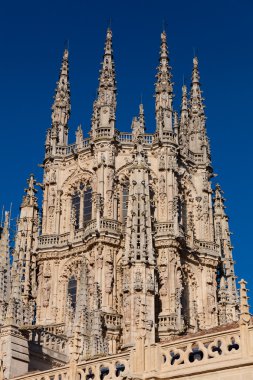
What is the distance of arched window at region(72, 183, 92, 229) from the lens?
44062 mm

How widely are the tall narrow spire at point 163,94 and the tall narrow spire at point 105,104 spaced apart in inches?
111

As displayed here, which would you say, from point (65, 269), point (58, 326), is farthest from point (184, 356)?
point (65, 269)

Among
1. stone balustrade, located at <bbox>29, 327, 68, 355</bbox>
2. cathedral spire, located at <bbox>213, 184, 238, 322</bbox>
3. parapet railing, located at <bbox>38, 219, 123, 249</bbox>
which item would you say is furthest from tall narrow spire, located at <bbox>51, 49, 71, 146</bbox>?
stone balustrade, located at <bbox>29, 327, 68, 355</bbox>

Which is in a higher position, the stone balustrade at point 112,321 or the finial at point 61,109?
the finial at point 61,109

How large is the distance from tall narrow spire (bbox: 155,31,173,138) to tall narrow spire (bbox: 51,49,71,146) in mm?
6257

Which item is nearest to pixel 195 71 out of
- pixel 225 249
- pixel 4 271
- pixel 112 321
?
pixel 225 249

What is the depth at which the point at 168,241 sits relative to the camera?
41.3 m

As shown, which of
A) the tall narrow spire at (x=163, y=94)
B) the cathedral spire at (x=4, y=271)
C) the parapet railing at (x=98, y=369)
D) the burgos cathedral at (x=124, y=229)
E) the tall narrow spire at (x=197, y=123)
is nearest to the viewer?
the parapet railing at (x=98, y=369)

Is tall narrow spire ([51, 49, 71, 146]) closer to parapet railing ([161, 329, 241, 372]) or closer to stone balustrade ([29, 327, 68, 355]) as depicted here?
stone balustrade ([29, 327, 68, 355])

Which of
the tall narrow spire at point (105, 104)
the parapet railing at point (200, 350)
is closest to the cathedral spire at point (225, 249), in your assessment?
the tall narrow spire at point (105, 104)

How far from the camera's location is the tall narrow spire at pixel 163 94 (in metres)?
45.5

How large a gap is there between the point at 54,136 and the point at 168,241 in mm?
11134

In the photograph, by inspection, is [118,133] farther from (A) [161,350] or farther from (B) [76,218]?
(A) [161,350]

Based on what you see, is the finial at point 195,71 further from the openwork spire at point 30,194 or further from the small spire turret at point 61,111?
the openwork spire at point 30,194
